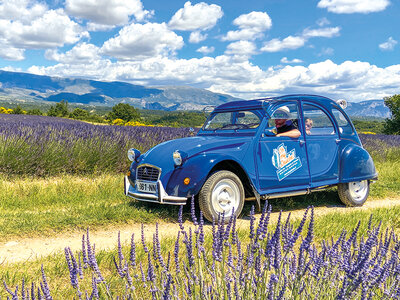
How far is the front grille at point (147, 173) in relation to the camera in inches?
230

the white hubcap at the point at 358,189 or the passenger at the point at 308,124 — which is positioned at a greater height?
the passenger at the point at 308,124

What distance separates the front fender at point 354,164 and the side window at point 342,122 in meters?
0.35

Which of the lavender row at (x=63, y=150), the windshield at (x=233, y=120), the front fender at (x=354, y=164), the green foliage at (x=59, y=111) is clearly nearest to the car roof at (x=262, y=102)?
the windshield at (x=233, y=120)

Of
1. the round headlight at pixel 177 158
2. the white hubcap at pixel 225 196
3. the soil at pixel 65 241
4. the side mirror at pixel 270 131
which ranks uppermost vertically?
the side mirror at pixel 270 131

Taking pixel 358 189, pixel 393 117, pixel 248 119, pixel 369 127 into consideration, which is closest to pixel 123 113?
pixel 393 117

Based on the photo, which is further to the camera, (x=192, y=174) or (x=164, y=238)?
(x=192, y=174)

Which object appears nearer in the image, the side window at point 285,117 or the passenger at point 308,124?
the side window at point 285,117

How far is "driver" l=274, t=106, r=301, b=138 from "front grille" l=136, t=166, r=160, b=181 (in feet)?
7.38

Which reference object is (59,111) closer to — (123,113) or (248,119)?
(123,113)

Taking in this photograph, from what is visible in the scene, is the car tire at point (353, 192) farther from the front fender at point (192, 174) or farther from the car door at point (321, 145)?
the front fender at point (192, 174)

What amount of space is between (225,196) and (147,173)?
1293mm

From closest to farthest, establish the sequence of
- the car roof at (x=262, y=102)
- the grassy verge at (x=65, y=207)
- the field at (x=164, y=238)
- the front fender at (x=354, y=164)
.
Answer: the field at (x=164, y=238) < the grassy verge at (x=65, y=207) < the car roof at (x=262, y=102) < the front fender at (x=354, y=164)

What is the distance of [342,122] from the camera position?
300 inches

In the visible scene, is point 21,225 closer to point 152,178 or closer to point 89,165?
point 152,178
